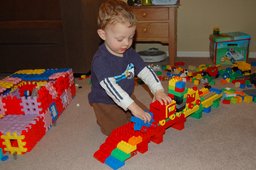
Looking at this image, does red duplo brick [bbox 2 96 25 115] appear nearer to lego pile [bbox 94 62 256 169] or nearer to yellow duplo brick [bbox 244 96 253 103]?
lego pile [bbox 94 62 256 169]

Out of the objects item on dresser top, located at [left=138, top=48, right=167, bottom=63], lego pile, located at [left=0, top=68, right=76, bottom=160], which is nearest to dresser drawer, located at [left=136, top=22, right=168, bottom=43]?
item on dresser top, located at [left=138, top=48, right=167, bottom=63]

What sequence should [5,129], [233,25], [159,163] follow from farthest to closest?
1. [233,25]
2. [5,129]
3. [159,163]

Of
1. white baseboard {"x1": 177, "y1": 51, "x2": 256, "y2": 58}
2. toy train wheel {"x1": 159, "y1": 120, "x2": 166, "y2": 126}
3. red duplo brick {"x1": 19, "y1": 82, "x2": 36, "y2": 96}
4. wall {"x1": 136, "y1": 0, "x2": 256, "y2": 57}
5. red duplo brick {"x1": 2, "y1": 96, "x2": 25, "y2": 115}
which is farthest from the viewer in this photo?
white baseboard {"x1": 177, "y1": 51, "x2": 256, "y2": 58}

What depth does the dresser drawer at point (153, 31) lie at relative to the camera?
220cm

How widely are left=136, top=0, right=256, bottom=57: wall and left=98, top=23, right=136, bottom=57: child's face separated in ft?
5.04

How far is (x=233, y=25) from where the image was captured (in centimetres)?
249

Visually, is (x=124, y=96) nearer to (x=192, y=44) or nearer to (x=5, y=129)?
(x=5, y=129)

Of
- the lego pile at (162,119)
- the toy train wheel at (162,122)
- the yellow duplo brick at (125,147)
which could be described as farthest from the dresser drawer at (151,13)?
the yellow duplo brick at (125,147)

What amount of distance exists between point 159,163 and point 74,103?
78 centimetres

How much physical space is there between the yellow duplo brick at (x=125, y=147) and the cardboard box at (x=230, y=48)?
1483 mm

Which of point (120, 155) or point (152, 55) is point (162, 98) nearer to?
point (120, 155)

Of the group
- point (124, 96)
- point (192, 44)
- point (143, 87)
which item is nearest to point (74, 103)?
point (143, 87)

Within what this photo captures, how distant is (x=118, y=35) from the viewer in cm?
112

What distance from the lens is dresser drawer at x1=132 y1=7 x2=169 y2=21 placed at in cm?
216
